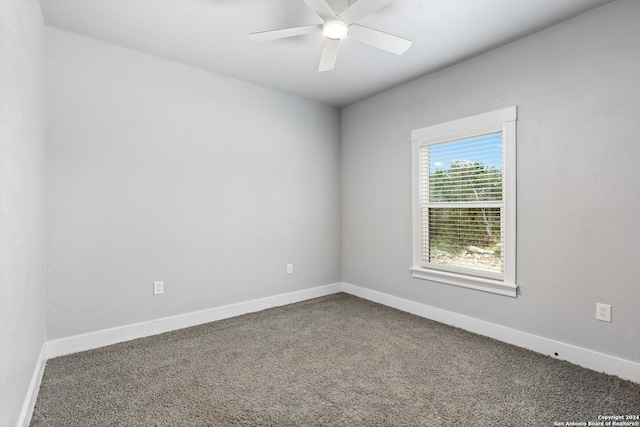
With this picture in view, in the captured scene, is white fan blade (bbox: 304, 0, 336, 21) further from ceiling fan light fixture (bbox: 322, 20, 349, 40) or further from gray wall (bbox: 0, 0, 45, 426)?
gray wall (bbox: 0, 0, 45, 426)

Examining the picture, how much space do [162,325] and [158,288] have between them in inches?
13.6

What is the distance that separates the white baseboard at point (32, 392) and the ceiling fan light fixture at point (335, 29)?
2718 millimetres

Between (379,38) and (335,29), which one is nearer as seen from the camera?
(335,29)

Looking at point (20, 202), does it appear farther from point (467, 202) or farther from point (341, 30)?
point (467, 202)

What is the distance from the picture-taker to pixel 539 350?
2498 millimetres

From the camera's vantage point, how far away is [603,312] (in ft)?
7.24

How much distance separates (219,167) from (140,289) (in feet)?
4.48

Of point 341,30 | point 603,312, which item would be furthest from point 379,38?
point 603,312

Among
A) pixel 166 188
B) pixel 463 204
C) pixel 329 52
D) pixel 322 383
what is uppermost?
pixel 329 52

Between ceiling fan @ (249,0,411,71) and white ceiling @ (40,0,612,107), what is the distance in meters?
0.20

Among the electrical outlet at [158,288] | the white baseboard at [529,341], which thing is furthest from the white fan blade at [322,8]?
the white baseboard at [529,341]

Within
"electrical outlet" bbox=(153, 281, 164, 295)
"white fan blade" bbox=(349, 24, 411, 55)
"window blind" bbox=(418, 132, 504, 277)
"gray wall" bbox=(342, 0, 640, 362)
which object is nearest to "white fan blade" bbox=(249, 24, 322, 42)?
"white fan blade" bbox=(349, 24, 411, 55)

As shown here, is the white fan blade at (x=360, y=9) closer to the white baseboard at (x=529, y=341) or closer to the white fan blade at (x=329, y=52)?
the white fan blade at (x=329, y=52)

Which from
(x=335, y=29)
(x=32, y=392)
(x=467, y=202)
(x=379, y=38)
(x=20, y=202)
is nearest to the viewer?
(x=20, y=202)
